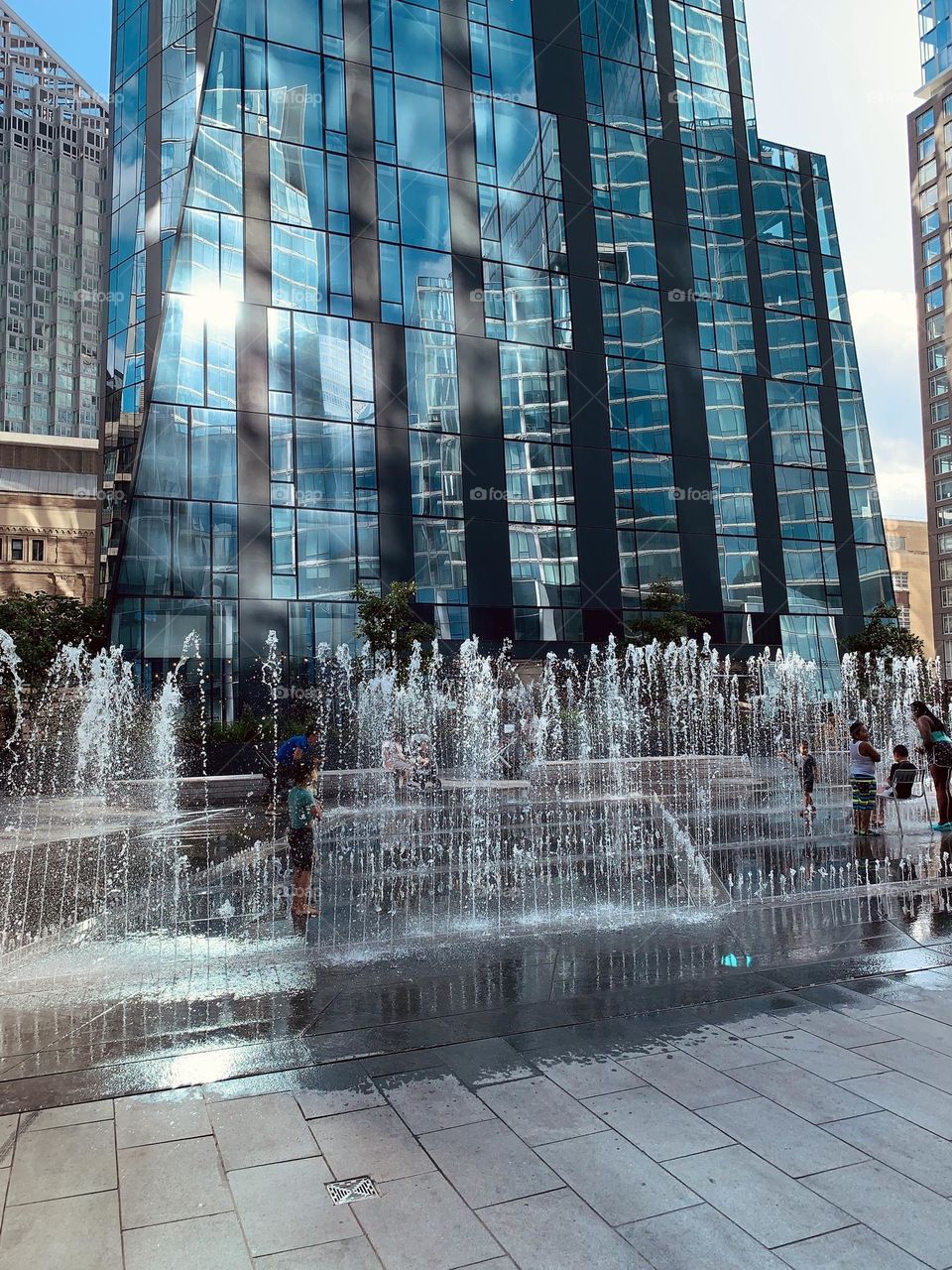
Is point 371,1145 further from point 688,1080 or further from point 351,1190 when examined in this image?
point 688,1080

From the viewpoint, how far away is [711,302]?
3950 centimetres

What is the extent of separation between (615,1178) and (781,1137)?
795mm

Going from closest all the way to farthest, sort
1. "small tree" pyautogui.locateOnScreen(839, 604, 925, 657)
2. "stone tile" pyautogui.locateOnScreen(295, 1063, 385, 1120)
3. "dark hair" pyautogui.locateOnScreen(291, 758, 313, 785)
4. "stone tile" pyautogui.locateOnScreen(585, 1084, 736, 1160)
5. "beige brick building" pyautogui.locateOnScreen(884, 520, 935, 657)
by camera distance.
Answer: "stone tile" pyautogui.locateOnScreen(585, 1084, 736, 1160) → "stone tile" pyautogui.locateOnScreen(295, 1063, 385, 1120) → "dark hair" pyautogui.locateOnScreen(291, 758, 313, 785) → "small tree" pyautogui.locateOnScreen(839, 604, 925, 657) → "beige brick building" pyautogui.locateOnScreen(884, 520, 935, 657)

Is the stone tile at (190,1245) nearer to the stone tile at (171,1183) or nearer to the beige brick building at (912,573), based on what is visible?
the stone tile at (171,1183)

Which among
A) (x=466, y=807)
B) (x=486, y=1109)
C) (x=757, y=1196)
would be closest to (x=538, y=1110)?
(x=486, y=1109)

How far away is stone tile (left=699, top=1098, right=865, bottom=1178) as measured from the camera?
3.61m

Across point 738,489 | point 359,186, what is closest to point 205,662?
point 359,186

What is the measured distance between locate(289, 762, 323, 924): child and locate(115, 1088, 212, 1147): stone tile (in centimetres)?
334

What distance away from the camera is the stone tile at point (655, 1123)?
3.72 meters

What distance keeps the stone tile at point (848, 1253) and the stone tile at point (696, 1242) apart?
88mm

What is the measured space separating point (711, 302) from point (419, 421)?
15.3 m

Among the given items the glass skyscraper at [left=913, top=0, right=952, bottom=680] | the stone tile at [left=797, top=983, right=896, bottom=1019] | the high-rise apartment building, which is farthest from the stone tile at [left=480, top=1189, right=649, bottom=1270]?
the high-rise apartment building

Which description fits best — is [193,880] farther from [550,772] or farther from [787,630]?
[787,630]

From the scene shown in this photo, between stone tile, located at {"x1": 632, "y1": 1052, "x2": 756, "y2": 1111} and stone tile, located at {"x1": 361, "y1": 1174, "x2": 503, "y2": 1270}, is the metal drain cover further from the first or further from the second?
stone tile, located at {"x1": 632, "y1": 1052, "x2": 756, "y2": 1111}
